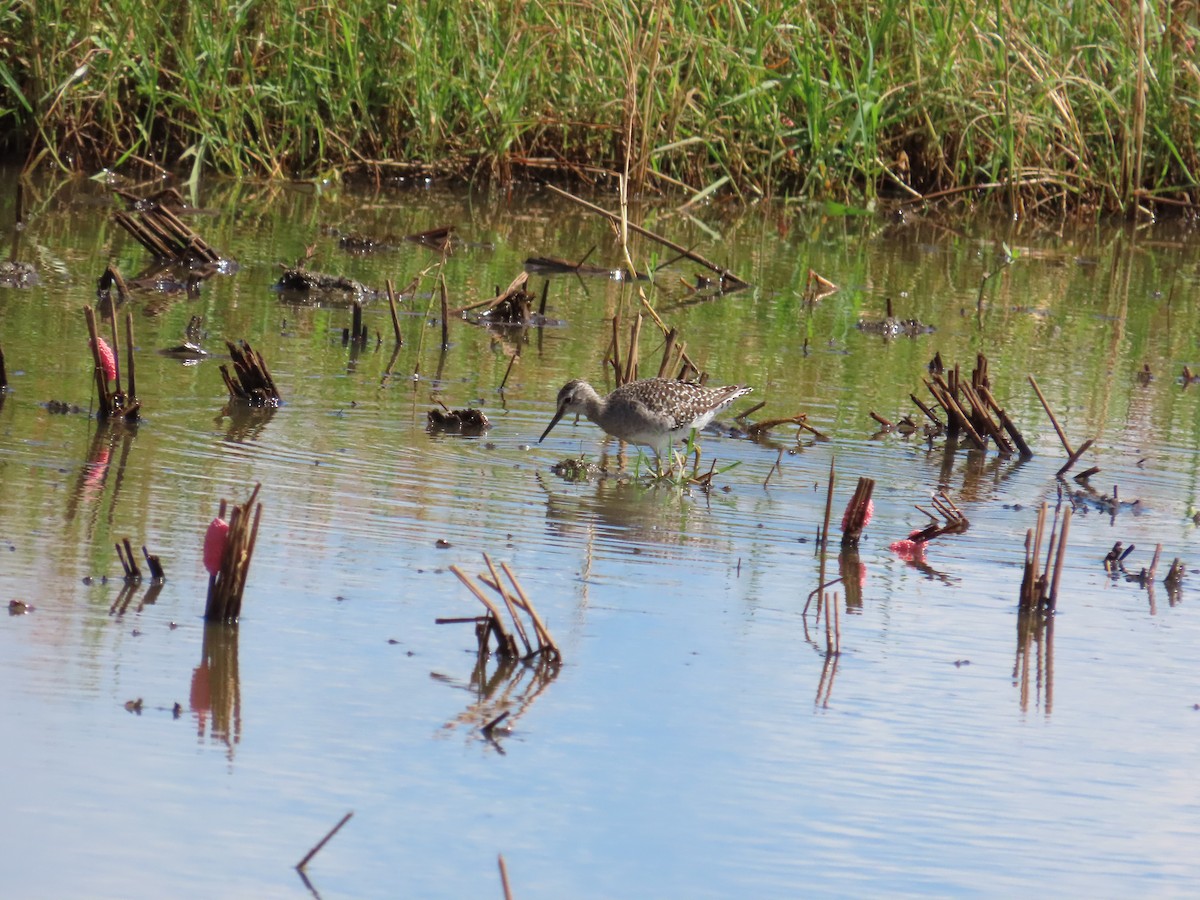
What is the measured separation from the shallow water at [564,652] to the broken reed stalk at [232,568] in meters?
0.06

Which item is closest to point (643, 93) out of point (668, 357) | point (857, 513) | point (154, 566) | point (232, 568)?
point (668, 357)

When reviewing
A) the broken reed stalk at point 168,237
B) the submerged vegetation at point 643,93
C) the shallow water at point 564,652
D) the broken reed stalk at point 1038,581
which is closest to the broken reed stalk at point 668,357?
the shallow water at point 564,652

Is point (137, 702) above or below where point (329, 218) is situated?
below

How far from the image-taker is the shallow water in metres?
3.90

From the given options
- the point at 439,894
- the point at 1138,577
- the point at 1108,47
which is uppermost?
the point at 1108,47

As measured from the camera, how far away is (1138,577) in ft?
20.4

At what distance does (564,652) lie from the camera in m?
5.05

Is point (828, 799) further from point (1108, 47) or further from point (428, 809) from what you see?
point (1108, 47)

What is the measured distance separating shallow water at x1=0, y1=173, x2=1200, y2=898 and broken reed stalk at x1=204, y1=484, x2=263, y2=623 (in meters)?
0.06

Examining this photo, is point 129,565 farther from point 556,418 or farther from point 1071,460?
point 1071,460

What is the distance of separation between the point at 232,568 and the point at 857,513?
236 centimetres

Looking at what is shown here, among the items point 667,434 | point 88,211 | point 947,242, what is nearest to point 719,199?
point 947,242

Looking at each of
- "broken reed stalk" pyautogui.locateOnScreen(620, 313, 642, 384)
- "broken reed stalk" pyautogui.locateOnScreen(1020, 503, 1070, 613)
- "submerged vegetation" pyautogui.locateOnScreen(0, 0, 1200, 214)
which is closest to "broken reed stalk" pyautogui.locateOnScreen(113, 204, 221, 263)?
"submerged vegetation" pyautogui.locateOnScreen(0, 0, 1200, 214)

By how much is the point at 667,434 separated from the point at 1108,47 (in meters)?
10.1
